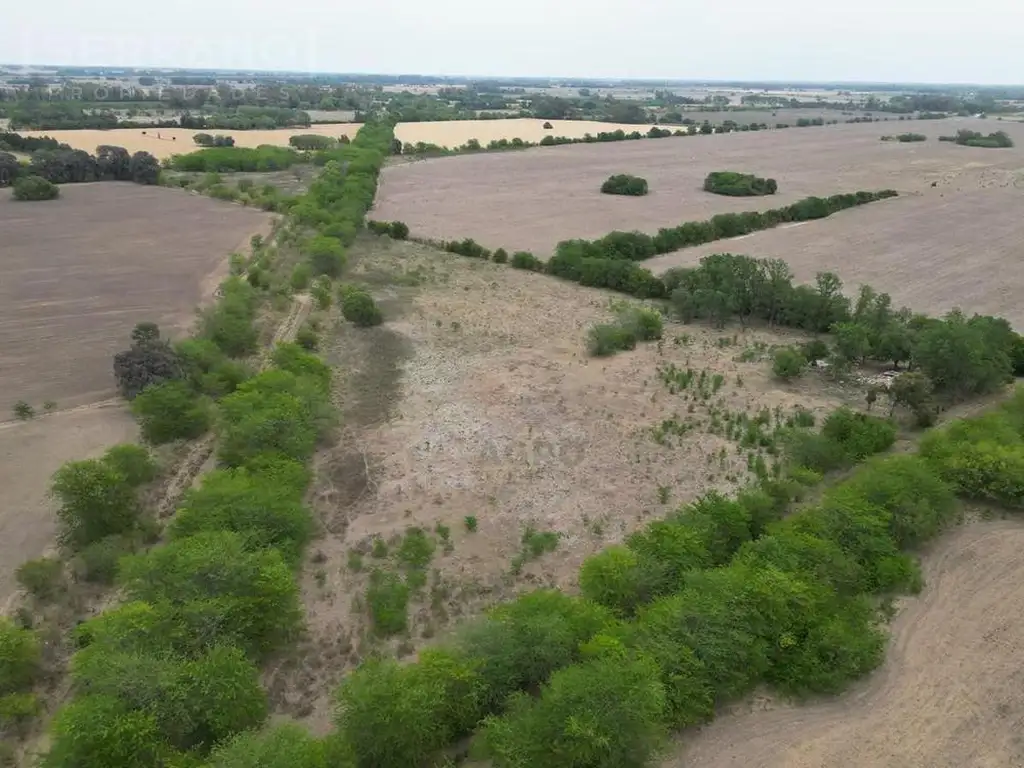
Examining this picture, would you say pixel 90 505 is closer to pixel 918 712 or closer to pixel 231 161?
pixel 918 712

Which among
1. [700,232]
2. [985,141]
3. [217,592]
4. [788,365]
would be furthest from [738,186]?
[217,592]

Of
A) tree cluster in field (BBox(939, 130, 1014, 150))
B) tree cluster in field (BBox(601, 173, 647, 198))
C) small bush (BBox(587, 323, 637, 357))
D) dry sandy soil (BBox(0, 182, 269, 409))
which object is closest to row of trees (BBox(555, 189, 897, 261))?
small bush (BBox(587, 323, 637, 357))

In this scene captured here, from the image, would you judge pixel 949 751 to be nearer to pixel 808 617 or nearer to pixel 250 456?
pixel 808 617

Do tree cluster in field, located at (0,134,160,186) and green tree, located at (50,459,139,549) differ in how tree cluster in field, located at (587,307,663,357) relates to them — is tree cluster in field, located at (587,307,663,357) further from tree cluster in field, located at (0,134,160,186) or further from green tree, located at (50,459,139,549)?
tree cluster in field, located at (0,134,160,186)

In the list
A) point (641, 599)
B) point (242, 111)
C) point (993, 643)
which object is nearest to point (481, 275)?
point (641, 599)

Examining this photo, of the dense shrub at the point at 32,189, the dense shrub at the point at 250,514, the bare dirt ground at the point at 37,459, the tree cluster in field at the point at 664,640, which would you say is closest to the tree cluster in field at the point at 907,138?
the dense shrub at the point at 32,189

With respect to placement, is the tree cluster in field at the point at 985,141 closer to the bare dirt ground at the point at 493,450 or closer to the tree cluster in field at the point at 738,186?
the tree cluster in field at the point at 738,186
